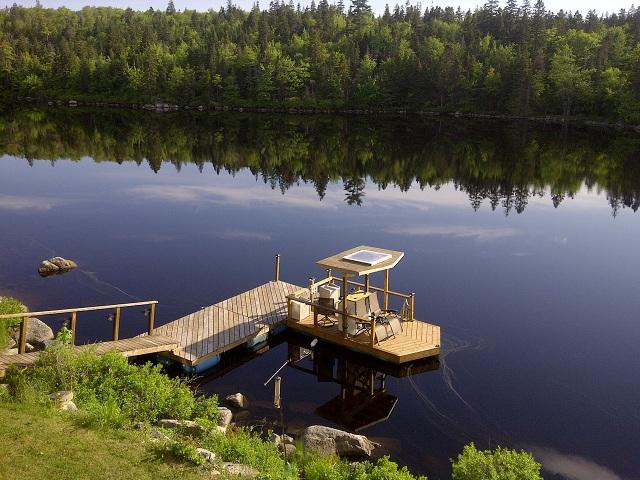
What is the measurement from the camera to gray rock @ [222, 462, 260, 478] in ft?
31.6

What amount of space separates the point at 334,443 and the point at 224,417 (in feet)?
8.28

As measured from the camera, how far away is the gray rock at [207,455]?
9.80 metres

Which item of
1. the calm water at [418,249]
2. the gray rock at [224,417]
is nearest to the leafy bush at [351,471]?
the calm water at [418,249]

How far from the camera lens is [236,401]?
48.2 ft

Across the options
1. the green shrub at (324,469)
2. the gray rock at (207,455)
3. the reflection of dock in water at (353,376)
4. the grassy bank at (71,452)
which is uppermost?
the grassy bank at (71,452)

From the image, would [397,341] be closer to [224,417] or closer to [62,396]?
[224,417]

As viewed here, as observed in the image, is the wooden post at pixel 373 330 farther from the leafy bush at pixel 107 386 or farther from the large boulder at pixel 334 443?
the leafy bush at pixel 107 386

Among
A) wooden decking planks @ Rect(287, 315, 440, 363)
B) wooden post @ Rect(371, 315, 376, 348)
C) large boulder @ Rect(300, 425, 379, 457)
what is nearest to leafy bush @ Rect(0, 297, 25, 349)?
wooden decking planks @ Rect(287, 315, 440, 363)

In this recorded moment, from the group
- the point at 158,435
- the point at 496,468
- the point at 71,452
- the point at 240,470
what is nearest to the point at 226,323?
the point at 158,435

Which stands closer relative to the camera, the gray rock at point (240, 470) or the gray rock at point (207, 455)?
the gray rock at point (240, 470)

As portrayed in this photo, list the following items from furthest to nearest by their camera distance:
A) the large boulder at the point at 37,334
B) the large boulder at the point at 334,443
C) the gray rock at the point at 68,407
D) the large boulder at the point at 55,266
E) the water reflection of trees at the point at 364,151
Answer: the water reflection of trees at the point at 364,151
the large boulder at the point at 55,266
the large boulder at the point at 37,334
the large boulder at the point at 334,443
the gray rock at the point at 68,407

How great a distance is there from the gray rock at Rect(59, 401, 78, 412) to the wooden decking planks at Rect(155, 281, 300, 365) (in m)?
4.97

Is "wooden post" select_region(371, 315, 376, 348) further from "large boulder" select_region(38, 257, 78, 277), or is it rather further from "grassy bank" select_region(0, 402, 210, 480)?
"large boulder" select_region(38, 257, 78, 277)

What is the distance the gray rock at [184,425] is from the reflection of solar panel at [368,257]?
25.6 ft
